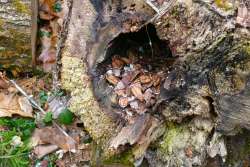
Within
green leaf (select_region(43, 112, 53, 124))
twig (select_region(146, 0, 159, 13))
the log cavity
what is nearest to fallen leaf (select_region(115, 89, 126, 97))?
the log cavity

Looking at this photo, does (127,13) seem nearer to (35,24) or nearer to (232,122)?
(232,122)

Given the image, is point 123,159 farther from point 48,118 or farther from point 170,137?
point 48,118

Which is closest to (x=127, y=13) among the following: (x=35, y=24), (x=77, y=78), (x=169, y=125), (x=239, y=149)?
(x=77, y=78)

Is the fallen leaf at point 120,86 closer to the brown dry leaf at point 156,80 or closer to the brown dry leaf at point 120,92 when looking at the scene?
the brown dry leaf at point 120,92

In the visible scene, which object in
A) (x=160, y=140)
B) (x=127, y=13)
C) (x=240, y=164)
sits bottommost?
(x=240, y=164)

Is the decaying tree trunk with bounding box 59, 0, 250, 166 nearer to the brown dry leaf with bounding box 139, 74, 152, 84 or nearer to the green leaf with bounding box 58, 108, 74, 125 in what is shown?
the brown dry leaf with bounding box 139, 74, 152, 84

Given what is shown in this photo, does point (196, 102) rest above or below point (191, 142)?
above

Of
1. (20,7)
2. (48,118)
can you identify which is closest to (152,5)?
(20,7)

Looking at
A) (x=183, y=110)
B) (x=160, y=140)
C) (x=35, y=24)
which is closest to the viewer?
(x=183, y=110)
